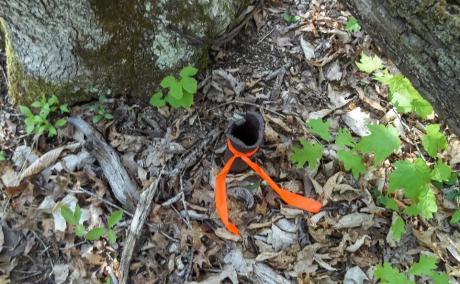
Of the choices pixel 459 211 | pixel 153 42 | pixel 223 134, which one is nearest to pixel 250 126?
pixel 223 134

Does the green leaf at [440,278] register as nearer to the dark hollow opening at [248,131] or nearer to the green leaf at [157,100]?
the dark hollow opening at [248,131]

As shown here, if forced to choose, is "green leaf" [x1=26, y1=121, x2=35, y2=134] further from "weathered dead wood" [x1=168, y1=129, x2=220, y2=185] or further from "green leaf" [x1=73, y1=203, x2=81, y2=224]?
"weathered dead wood" [x1=168, y1=129, x2=220, y2=185]

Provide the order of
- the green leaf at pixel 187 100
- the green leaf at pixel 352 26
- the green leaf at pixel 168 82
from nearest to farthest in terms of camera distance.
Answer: the green leaf at pixel 168 82 → the green leaf at pixel 187 100 → the green leaf at pixel 352 26

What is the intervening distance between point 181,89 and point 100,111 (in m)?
0.68

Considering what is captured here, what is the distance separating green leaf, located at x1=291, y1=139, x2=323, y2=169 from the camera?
9.35ft

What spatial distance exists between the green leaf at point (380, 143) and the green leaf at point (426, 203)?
335 millimetres

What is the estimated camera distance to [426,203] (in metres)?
2.66

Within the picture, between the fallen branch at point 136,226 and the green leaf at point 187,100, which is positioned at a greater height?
the green leaf at point 187,100

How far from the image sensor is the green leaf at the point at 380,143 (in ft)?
8.68

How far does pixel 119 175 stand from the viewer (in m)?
2.91

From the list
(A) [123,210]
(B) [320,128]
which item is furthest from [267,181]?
(A) [123,210]

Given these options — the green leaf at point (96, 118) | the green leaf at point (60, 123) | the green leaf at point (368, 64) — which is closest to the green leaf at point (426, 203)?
the green leaf at point (368, 64)

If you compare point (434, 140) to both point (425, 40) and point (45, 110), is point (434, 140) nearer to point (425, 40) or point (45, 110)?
point (425, 40)

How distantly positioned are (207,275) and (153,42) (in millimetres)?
A: 1671
